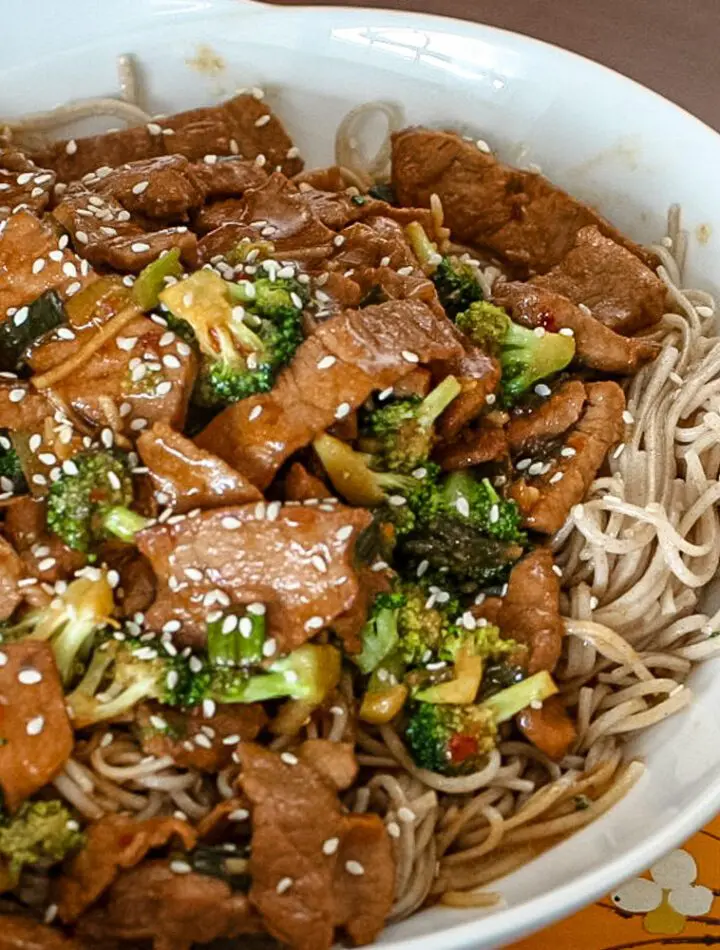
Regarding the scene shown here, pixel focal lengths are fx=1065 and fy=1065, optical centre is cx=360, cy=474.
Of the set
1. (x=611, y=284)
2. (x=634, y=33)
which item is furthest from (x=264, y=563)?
(x=634, y=33)

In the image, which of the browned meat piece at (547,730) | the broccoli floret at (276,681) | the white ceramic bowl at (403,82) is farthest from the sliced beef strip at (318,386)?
the white ceramic bowl at (403,82)

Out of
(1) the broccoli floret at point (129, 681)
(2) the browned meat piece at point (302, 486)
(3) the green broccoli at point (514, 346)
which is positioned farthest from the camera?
(3) the green broccoli at point (514, 346)

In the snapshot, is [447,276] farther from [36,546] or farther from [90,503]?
[36,546]

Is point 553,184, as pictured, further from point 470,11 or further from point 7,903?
point 7,903

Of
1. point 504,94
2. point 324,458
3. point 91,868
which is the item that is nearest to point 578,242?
point 504,94

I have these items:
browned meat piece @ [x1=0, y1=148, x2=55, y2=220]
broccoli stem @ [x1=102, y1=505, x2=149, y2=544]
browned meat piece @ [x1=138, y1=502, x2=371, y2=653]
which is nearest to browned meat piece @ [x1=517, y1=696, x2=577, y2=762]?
browned meat piece @ [x1=138, y1=502, x2=371, y2=653]

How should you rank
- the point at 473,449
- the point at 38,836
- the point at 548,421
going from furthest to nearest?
1. the point at 548,421
2. the point at 473,449
3. the point at 38,836

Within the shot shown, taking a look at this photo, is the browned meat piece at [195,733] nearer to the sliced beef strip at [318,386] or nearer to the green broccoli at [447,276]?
the sliced beef strip at [318,386]
